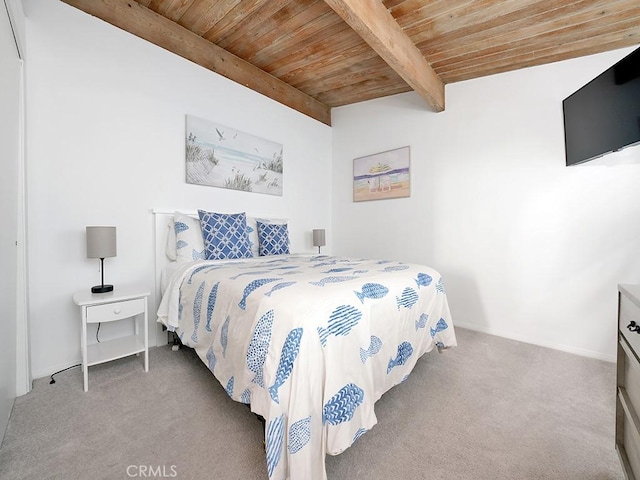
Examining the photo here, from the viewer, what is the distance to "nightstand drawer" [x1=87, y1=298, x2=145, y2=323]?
1.72 meters

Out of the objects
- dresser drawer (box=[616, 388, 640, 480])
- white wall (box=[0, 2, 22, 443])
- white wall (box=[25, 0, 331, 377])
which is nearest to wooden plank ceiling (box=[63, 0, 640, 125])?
white wall (box=[25, 0, 331, 377])

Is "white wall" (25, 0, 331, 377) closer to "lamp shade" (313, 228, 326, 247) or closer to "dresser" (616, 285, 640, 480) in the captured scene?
"lamp shade" (313, 228, 326, 247)

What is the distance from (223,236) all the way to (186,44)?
6.01ft

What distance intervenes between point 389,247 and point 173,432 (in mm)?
2838

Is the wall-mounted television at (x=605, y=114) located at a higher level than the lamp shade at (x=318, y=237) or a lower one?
higher

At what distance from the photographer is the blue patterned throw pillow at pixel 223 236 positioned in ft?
7.87

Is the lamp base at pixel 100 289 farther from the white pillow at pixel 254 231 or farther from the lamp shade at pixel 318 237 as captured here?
the lamp shade at pixel 318 237

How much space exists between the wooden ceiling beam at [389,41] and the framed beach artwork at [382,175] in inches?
29.0

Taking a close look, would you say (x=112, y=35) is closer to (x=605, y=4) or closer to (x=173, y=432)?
(x=173, y=432)

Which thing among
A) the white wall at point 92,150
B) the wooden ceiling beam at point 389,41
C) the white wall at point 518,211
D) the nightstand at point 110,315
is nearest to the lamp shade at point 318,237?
the white wall at point 518,211

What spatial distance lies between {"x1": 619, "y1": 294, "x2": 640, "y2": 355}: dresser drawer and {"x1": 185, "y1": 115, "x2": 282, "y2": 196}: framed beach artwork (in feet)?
9.56

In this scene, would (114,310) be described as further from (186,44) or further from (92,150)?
(186,44)

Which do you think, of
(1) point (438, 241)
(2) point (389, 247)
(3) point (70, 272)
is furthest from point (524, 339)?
(3) point (70, 272)

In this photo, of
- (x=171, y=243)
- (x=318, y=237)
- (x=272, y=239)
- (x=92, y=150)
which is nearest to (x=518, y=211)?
(x=318, y=237)
